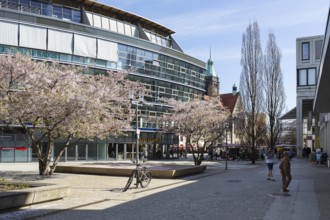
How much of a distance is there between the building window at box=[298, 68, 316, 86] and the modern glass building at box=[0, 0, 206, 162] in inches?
573

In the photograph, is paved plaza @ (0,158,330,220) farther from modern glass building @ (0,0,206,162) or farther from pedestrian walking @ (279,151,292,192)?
modern glass building @ (0,0,206,162)

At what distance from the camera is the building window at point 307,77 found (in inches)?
2422

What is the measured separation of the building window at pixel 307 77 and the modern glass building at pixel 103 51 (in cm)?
1455

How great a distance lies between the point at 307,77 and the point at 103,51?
31.0 m

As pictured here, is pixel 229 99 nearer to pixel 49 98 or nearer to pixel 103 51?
pixel 103 51

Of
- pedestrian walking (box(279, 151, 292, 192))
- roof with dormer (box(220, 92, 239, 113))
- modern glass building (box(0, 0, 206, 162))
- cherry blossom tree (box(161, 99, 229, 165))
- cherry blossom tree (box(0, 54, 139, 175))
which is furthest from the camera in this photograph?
roof with dormer (box(220, 92, 239, 113))

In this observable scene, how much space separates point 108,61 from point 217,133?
18.7 m

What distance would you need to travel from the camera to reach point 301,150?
65.9 metres

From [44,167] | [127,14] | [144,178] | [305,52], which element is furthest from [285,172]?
[305,52]

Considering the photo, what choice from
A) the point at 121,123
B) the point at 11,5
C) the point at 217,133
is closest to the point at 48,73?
the point at 121,123

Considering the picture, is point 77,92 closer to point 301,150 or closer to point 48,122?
point 48,122

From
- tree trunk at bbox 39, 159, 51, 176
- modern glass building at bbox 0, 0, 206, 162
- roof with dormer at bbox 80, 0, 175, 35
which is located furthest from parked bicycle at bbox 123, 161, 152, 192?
roof with dormer at bbox 80, 0, 175, 35

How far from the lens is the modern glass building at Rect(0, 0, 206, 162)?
4209 cm

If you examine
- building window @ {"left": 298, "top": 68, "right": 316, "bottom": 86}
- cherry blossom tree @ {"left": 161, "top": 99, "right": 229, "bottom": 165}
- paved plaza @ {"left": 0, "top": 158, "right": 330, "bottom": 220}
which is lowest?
paved plaza @ {"left": 0, "top": 158, "right": 330, "bottom": 220}
